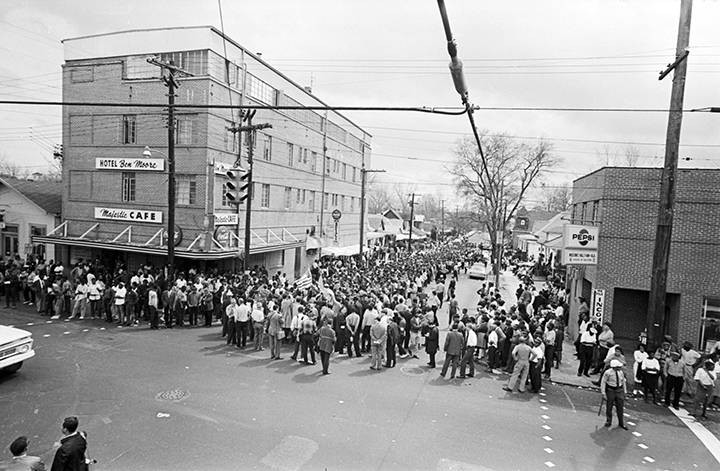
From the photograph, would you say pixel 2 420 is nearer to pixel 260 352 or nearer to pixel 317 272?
pixel 260 352

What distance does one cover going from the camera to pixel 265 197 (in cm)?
2994

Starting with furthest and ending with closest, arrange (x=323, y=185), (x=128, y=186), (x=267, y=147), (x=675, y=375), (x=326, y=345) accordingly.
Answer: (x=323, y=185)
(x=267, y=147)
(x=128, y=186)
(x=326, y=345)
(x=675, y=375)

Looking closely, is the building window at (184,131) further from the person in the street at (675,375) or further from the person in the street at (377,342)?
the person in the street at (675,375)

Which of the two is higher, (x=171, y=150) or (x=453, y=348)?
(x=171, y=150)

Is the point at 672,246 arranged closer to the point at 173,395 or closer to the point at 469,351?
the point at 469,351

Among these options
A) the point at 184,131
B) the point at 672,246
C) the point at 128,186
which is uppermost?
the point at 184,131

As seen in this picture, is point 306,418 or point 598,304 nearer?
point 306,418

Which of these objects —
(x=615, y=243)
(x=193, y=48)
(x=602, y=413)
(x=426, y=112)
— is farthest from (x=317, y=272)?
(x=426, y=112)

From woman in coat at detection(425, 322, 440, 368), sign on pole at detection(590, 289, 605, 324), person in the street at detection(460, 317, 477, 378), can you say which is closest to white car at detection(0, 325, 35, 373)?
woman in coat at detection(425, 322, 440, 368)

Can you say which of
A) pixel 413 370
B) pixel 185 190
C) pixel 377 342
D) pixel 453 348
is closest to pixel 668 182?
pixel 453 348

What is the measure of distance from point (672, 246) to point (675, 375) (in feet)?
19.7

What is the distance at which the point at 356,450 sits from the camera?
7.91 m

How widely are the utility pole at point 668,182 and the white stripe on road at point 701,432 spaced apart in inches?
75.5

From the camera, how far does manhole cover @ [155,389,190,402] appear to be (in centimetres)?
981
